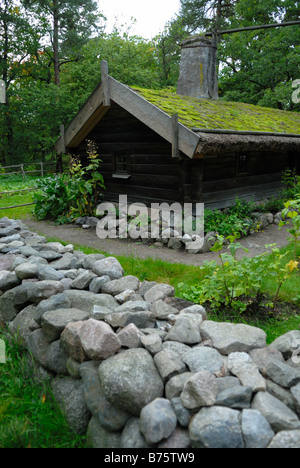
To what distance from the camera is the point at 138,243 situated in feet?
23.3

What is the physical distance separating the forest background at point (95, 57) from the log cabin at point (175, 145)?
9.87 metres

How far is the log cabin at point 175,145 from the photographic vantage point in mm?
7027

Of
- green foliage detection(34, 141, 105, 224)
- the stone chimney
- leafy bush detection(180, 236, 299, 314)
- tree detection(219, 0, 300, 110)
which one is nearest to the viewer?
leafy bush detection(180, 236, 299, 314)

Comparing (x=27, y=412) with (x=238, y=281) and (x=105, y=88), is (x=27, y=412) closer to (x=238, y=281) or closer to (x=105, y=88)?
(x=238, y=281)

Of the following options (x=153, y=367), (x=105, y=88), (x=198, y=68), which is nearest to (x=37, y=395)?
(x=153, y=367)

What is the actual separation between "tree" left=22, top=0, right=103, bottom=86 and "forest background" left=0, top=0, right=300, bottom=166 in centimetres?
6

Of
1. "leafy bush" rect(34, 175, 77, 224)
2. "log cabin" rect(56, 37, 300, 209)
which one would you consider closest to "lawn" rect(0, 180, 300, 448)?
"log cabin" rect(56, 37, 300, 209)

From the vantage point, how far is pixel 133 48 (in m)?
21.5

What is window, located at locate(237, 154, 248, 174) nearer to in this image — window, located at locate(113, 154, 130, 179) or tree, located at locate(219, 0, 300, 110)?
window, located at locate(113, 154, 130, 179)

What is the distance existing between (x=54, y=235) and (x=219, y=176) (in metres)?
4.19

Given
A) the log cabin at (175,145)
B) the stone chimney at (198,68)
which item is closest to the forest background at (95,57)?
the stone chimney at (198,68)

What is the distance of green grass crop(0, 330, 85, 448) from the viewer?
2428mm

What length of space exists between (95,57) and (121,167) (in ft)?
51.0

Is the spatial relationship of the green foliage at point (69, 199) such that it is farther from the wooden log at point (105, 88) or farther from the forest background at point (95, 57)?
the forest background at point (95, 57)
